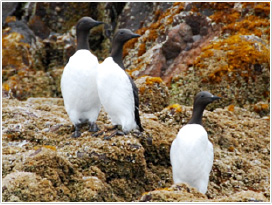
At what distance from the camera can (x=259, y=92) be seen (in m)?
14.8

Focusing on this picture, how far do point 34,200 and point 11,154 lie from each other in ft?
6.31

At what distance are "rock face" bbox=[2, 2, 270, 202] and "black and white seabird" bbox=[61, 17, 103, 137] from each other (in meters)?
0.43

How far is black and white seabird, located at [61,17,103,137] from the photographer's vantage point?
32.4ft

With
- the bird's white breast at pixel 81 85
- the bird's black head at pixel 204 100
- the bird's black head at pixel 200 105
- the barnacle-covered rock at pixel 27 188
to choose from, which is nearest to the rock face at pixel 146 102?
the barnacle-covered rock at pixel 27 188

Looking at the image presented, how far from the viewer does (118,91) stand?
9.70 metres

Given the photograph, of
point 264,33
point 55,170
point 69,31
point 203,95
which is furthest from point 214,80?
point 55,170

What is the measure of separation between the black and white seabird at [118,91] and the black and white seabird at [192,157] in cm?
101

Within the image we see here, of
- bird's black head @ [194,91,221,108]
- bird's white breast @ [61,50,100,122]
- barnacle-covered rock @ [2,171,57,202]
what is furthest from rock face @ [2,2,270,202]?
bird's black head @ [194,91,221,108]

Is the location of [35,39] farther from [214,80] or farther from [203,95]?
[203,95]

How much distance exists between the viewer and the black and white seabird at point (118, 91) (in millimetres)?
9609

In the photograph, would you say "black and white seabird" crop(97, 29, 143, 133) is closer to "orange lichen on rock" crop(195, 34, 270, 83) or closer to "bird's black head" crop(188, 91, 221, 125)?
"bird's black head" crop(188, 91, 221, 125)

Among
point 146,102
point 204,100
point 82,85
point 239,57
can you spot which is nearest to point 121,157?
point 82,85

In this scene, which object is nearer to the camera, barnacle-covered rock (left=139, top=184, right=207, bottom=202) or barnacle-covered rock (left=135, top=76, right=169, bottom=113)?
barnacle-covered rock (left=139, top=184, right=207, bottom=202)

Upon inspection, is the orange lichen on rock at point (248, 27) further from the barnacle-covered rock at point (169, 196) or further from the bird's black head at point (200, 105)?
the barnacle-covered rock at point (169, 196)
